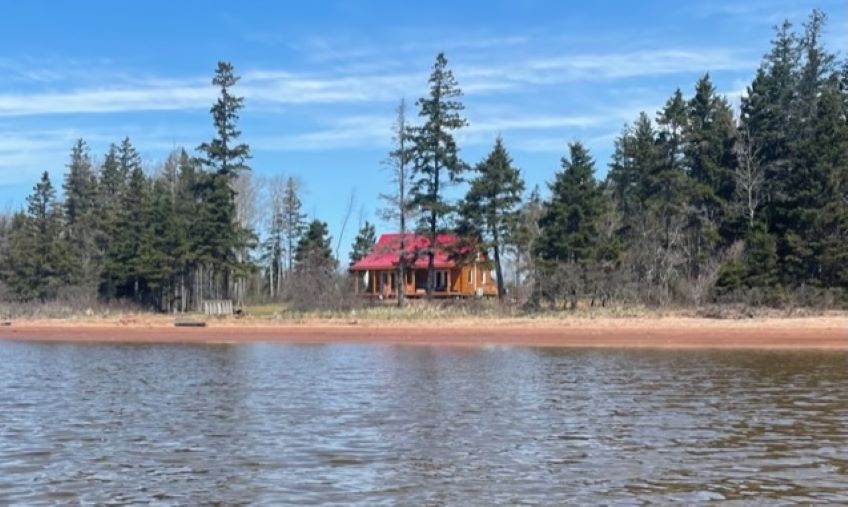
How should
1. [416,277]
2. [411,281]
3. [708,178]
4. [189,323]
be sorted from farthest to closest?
[416,277]
[411,281]
[708,178]
[189,323]

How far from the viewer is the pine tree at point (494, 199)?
47469mm

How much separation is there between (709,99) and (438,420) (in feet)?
138

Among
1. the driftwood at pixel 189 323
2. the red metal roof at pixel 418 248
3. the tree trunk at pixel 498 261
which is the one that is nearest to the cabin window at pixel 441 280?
the red metal roof at pixel 418 248

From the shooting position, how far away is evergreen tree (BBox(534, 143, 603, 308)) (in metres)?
42.2

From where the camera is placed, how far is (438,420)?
51.7ft

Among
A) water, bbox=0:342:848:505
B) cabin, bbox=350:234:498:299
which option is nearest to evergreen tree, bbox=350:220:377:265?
cabin, bbox=350:234:498:299

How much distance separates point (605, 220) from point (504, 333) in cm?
1198

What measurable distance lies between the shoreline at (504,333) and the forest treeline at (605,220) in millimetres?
4249

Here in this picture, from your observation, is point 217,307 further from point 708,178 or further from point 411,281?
point 708,178

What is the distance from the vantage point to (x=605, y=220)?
152 feet

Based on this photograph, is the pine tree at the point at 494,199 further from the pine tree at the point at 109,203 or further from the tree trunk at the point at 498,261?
the pine tree at the point at 109,203

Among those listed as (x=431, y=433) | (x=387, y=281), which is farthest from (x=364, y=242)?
(x=431, y=433)

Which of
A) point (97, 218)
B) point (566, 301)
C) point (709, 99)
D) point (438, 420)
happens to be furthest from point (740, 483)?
point (97, 218)

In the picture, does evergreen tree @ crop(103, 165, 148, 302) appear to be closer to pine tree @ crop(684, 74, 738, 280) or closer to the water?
the water
